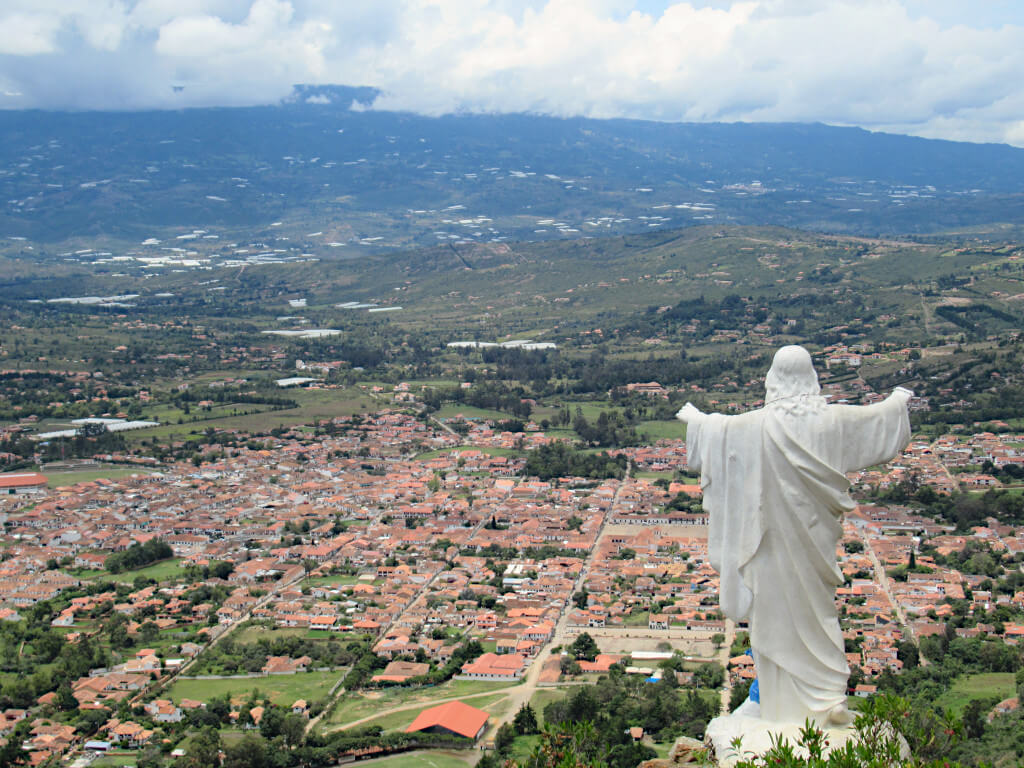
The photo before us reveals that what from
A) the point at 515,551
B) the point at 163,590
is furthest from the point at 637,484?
the point at 163,590

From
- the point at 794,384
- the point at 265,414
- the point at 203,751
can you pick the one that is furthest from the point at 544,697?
the point at 265,414

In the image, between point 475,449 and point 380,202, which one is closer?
point 475,449

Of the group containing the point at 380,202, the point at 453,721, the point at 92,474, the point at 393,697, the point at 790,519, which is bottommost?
the point at 92,474

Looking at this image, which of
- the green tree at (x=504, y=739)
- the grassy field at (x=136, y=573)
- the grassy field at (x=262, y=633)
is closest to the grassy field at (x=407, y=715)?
the green tree at (x=504, y=739)

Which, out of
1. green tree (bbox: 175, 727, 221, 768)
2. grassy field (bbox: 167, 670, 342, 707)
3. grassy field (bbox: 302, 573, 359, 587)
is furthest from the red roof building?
grassy field (bbox: 302, 573, 359, 587)

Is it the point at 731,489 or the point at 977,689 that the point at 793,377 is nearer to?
the point at 731,489
